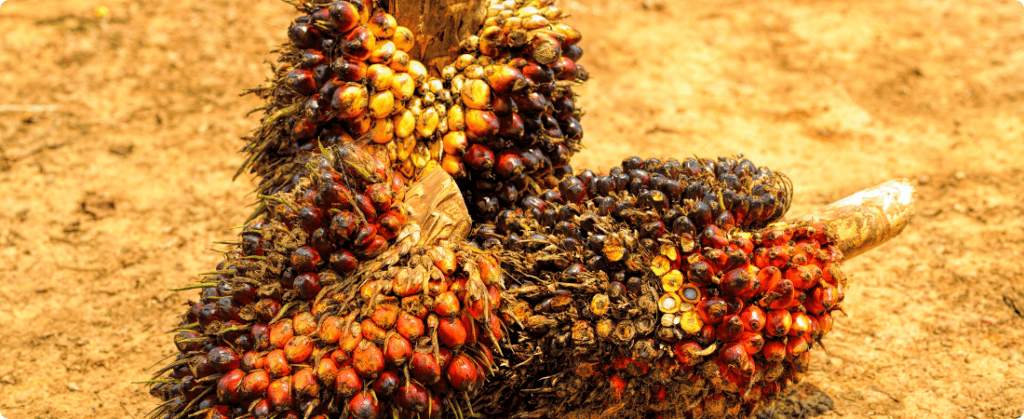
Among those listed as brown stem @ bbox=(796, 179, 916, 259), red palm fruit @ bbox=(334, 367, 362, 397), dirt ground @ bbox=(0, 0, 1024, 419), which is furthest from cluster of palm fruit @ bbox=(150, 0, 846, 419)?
dirt ground @ bbox=(0, 0, 1024, 419)

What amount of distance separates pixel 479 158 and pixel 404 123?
37 cm

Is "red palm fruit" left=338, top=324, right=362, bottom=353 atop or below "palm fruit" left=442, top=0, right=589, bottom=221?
below

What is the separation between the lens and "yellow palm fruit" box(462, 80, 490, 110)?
328 cm

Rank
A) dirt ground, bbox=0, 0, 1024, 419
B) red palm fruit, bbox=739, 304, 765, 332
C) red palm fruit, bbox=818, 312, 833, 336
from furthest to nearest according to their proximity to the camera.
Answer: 1. dirt ground, bbox=0, 0, 1024, 419
2. red palm fruit, bbox=818, 312, 833, 336
3. red palm fruit, bbox=739, 304, 765, 332

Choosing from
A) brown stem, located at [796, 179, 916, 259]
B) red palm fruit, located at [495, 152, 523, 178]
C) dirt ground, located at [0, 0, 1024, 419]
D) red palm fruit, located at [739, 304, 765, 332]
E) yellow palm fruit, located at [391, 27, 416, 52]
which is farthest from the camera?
dirt ground, located at [0, 0, 1024, 419]

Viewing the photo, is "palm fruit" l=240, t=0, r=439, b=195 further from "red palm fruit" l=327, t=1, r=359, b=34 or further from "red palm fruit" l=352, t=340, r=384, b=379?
"red palm fruit" l=352, t=340, r=384, b=379

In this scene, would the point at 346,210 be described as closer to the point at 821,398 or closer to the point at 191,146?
the point at 821,398

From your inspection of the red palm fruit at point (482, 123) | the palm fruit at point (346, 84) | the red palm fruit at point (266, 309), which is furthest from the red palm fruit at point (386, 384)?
the red palm fruit at point (482, 123)

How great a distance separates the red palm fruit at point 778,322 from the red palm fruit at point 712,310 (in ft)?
0.59

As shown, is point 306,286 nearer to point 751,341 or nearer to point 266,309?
point 266,309

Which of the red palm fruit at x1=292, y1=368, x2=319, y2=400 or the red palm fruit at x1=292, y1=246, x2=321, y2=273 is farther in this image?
the red palm fruit at x1=292, y1=246, x2=321, y2=273

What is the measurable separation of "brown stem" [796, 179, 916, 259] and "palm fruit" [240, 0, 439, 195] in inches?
70.3

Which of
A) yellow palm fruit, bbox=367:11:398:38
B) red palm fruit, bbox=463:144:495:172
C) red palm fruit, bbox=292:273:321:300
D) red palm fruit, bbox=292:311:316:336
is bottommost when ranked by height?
red palm fruit, bbox=292:311:316:336

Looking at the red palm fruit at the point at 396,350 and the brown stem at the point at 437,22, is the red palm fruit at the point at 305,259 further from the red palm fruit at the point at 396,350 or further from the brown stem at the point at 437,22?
the brown stem at the point at 437,22
